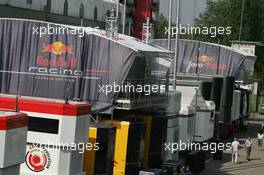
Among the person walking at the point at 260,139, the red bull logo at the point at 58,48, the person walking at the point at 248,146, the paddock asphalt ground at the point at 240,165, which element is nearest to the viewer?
the red bull logo at the point at 58,48

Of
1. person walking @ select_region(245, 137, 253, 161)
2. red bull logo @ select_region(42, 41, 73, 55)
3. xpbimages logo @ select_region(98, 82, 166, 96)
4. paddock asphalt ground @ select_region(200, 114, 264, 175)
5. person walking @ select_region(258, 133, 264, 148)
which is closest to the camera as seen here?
xpbimages logo @ select_region(98, 82, 166, 96)

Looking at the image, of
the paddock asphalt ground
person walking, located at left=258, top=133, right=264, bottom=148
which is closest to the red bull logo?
the paddock asphalt ground

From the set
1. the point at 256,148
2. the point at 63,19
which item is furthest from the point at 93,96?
the point at 63,19

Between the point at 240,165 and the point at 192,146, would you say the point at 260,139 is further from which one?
the point at 192,146

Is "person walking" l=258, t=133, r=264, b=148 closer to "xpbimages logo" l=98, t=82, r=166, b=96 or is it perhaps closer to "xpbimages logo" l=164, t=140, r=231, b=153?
"xpbimages logo" l=164, t=140, r=231, b=153

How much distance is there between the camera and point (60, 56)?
2347 centimetres

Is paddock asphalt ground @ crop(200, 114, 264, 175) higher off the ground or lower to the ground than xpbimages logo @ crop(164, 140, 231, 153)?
lower

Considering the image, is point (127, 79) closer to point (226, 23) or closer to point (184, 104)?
point (184, 104)

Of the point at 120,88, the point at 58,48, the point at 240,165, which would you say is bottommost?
the point at 240,165

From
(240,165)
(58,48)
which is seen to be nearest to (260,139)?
(240,165)

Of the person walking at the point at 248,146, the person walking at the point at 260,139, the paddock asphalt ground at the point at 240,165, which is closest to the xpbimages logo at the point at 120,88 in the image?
the paddock asphalt ground at the point at 240,165

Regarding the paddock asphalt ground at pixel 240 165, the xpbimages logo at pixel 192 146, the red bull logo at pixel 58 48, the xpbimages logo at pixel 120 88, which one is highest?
the red bull logo at pixel 58 48

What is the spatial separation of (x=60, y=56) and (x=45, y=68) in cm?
71

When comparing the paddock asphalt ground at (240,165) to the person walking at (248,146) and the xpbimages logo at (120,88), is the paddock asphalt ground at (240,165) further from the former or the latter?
the xpbimages logo at (120,88)
